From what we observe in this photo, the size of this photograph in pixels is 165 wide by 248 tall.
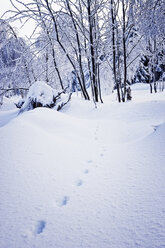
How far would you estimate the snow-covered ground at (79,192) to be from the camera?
0.95m

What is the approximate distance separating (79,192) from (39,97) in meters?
5.28

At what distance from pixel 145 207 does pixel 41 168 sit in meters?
1.22

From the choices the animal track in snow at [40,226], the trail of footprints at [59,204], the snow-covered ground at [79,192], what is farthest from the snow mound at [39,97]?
the animal track in snow at [40,226]

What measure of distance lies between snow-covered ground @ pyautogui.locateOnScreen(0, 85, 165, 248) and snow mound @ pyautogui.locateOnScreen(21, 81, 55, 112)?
3.54m

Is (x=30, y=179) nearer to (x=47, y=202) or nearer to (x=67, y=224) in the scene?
(x=47, y=202)

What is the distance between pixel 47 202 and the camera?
4.20 feet

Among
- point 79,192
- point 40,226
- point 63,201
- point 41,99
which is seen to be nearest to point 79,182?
point 79,192

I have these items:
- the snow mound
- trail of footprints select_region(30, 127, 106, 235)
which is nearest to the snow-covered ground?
trail of footprints select_region(30, 127, 106, 235)

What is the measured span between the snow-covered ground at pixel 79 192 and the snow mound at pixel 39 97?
3543mm

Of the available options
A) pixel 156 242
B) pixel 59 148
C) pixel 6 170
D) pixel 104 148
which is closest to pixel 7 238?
pixel 6 170

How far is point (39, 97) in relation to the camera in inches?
236

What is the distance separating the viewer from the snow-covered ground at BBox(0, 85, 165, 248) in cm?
95

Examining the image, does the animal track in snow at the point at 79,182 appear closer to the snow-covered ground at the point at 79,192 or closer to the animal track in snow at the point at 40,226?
the snow-covered ground at the point at 79,192

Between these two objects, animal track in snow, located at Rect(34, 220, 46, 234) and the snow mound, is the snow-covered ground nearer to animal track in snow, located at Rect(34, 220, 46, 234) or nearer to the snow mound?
animal track in snow, located at Rect(34, 220, 46, 234)
